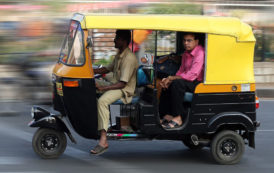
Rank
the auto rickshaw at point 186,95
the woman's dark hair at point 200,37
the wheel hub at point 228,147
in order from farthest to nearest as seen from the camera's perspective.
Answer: the wheel hub at point 228,147 → the woman's dark hair at point 200,37 → the auto rickshaw at point 186,95

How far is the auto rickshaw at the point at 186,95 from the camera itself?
603 cm

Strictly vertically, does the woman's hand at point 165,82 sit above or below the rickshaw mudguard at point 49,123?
above

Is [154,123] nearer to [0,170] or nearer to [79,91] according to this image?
[79,91]

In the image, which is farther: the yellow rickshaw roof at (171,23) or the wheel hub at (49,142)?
the wheel hub at (49,142)

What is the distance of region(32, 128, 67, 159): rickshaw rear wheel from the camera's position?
6.34 m

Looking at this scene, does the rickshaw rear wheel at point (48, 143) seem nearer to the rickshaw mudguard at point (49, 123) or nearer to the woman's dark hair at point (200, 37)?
the rickshaw mudguard at point (49, 123)

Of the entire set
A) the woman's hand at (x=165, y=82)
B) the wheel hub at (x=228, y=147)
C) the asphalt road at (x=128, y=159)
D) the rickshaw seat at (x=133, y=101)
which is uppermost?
the woman's hand at (x=165, y=82)

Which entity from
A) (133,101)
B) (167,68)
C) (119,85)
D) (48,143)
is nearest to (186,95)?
(167,68)

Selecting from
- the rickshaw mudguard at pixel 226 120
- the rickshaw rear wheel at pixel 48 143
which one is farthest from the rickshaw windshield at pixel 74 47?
the rickshaw mudguard at pixel 226 120

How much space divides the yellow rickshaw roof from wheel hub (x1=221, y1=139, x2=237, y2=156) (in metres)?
1.21

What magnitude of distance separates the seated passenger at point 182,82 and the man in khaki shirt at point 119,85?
1.31 feet

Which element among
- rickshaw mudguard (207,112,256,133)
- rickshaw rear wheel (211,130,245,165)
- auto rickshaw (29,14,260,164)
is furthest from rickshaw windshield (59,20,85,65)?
rickshaw rear wheel (211,130,245,165)

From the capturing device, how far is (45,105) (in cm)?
1003

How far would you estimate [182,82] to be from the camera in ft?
20.2
